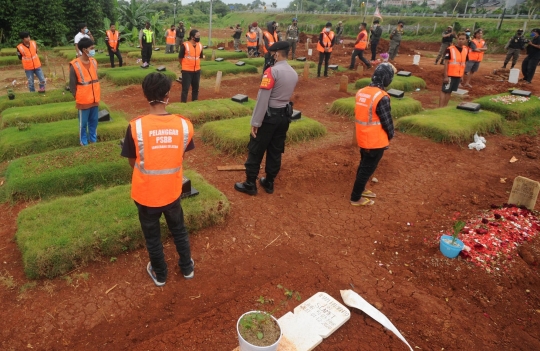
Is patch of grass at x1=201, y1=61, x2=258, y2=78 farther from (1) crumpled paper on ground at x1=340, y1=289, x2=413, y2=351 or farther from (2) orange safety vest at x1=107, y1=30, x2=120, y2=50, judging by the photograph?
(1) crumpled paper on ground at x1=340, y1=289, x2=413, y2=351

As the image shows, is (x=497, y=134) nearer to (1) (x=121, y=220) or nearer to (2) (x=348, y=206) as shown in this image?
(2) (x=348, y=206)

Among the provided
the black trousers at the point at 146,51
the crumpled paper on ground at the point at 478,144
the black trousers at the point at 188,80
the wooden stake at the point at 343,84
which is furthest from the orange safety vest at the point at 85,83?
the black trousers at the point at 146,51

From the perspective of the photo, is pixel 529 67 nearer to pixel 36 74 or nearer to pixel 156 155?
pixel 156 155

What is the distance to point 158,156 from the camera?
297 cm

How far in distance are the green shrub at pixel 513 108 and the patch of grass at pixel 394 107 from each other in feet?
6.10

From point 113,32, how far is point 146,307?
14.2 metres

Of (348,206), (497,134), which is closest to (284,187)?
(348,206)

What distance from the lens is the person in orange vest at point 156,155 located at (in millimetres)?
2902

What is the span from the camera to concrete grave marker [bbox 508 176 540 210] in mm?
5008

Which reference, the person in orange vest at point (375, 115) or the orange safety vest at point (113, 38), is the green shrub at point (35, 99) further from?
the person in orange vest at point (375, 115)

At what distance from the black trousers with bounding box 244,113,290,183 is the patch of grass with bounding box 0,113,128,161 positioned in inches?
148

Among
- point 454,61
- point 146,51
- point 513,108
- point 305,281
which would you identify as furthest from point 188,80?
point 513,108

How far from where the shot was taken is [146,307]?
3359 mm

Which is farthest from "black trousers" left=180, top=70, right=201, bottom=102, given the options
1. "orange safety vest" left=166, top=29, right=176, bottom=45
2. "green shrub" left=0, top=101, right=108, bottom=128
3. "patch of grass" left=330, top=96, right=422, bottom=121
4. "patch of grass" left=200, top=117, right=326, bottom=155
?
"orange safety vest" left=166, top=29, right=176, bottom=45
